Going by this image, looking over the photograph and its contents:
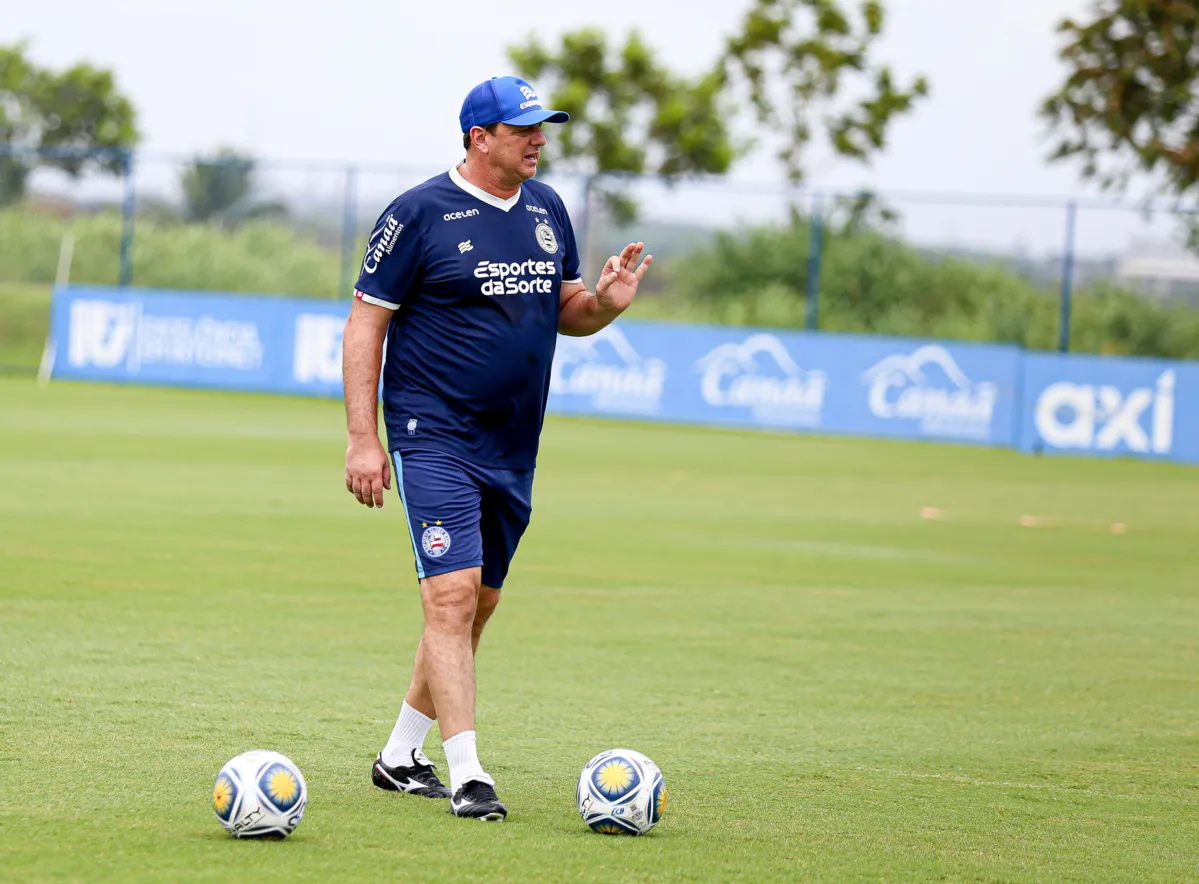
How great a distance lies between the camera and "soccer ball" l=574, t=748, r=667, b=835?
534 cm

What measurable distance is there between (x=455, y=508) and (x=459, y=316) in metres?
0.62

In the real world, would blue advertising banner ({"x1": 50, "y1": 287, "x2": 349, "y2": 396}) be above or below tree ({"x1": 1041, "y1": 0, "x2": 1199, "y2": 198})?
below

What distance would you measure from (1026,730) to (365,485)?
3146 millimetres

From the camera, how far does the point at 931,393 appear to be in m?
26.0

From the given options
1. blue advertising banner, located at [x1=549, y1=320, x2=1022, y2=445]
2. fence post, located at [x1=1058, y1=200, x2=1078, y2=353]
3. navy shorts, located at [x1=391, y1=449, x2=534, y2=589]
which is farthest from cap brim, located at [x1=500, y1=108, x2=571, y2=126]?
fence post, located at [x1=1058, y1=200, x2=1078, y2=353]

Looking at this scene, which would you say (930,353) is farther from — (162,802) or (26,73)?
(26,73)

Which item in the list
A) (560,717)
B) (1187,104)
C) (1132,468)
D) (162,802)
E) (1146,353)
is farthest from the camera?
(1187,104)

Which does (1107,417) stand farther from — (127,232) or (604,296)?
(604,296)

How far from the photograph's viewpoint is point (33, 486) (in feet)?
48.0

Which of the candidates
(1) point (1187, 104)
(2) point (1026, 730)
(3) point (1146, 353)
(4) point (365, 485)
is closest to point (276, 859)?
(4) point (365, 485)

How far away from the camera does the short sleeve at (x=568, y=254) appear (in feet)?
20.5

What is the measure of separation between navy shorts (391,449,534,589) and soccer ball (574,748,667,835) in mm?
803

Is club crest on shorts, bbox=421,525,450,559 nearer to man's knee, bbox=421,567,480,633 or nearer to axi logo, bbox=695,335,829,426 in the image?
man's knee, bbox=421,567,480,633

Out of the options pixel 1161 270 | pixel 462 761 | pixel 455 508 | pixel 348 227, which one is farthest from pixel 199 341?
pixel 462 761
